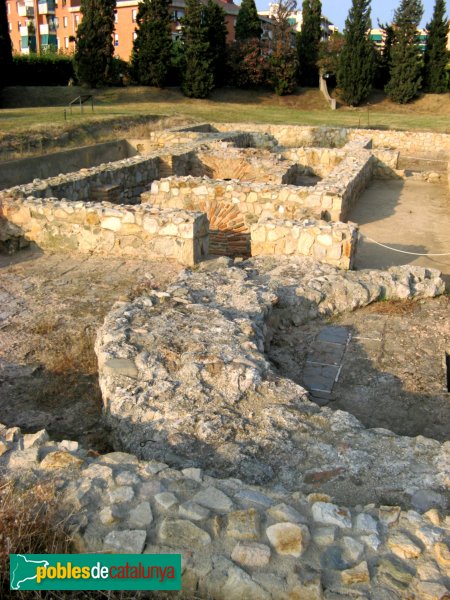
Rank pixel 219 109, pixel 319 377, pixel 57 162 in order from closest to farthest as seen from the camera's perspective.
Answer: pixel 319 377 → pixel 57 162 → pixel 219 109

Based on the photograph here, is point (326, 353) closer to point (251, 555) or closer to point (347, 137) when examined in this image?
point (251, 555)

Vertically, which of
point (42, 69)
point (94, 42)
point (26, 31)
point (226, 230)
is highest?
point (26, 31)

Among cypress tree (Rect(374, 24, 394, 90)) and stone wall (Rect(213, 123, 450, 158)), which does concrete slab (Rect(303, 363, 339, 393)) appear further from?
cypress tree (Rect(374, 24, 394, 90))

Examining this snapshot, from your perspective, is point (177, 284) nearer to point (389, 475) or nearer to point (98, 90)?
point (389, 475)

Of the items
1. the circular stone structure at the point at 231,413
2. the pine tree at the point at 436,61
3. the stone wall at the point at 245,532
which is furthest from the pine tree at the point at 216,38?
the stone wall at the point at 245,532

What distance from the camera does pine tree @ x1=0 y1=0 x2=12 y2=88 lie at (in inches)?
982

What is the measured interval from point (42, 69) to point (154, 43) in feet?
22.1

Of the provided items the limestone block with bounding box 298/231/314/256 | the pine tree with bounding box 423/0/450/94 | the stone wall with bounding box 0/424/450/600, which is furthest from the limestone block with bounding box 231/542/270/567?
the pine tree with bounding box 423/0/450/94

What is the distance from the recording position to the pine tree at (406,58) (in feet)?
107

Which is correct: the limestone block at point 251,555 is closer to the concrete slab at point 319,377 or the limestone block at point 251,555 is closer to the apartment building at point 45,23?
the concrete slab at point 319,377

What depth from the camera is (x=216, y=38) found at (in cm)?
3378

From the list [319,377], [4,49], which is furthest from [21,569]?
[4,49]

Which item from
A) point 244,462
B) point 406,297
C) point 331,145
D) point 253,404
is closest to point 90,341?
point 253,404

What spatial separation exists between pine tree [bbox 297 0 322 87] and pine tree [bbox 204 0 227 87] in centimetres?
528
